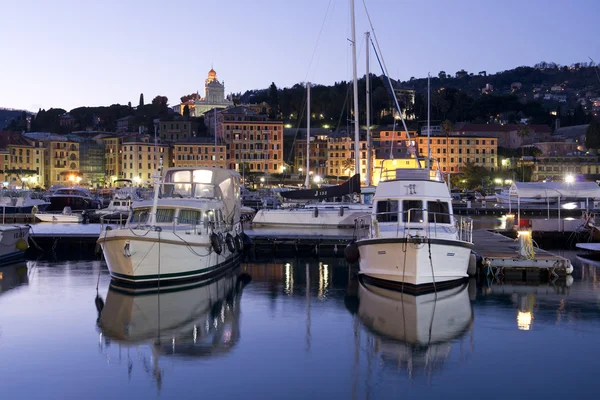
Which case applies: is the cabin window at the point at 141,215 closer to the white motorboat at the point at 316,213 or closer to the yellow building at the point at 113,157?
the white motorboat at the point at 316,213

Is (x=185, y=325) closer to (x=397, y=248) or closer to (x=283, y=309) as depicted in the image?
(x=283, y=309)

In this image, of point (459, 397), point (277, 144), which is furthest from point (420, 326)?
point (277, 144)

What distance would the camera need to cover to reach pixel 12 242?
3244cm

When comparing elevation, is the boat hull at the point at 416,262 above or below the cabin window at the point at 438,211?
below

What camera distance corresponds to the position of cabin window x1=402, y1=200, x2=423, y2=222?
2475 cm

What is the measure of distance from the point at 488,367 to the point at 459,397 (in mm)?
2179

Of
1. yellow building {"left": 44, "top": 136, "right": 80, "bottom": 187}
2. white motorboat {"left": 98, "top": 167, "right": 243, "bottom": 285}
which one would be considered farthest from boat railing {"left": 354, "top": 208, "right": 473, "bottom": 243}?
yellow building {"left": 44, "top": 136, "right": 80, "bottom": 187}

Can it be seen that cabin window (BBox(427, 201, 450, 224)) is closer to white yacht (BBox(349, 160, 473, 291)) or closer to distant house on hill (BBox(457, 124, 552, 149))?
white yacht (BBox(349, 160, 473, 291))

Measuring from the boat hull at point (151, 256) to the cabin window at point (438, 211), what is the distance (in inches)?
305

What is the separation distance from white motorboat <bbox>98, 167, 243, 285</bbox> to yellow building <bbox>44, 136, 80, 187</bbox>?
111513mm

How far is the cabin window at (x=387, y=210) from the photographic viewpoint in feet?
83.4

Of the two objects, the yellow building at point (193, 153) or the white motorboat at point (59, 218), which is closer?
the white motorboat at point (59, 218)

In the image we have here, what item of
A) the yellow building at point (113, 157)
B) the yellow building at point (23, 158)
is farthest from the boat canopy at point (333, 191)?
the yellow building at point (113, 157)

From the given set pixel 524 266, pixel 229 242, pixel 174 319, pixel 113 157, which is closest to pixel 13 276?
pixel 229 242
